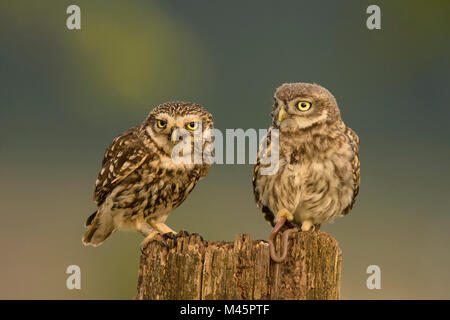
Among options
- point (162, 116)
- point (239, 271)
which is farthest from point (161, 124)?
point (239, 271)

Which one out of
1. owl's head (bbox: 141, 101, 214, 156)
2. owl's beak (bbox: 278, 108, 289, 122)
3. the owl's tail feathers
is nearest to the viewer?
owl's beak (bbox: 278, 108, 289, 122)

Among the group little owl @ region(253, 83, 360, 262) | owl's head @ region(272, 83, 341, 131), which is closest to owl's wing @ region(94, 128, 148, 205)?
little owl @ region(253, 83, 360, 262)

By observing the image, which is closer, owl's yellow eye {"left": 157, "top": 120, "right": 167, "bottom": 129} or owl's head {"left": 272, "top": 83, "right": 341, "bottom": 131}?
owl's head {"left": 272, "top": 83, "right": 341, "bottom": 131}

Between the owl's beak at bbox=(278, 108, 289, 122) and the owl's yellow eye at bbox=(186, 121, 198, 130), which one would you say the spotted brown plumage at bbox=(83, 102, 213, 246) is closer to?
the owl's yellow eye at bbox=(186, 121, 198, 130)

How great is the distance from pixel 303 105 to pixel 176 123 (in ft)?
2.31

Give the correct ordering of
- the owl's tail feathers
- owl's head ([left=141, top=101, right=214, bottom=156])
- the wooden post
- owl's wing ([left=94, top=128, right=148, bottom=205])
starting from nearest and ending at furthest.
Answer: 1. the wooden post
2. owl's head ([left=141, top=101, right=214, bottom=156])
3. owl's wing ([left=94, top=128, right=148, bottom=205])
4. the owl's tail feathers

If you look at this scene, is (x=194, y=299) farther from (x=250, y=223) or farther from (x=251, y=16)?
(x=251, y=16)

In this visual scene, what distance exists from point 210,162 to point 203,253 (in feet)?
3.94

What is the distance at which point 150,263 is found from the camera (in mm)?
3312

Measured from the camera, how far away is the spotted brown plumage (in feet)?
14.0

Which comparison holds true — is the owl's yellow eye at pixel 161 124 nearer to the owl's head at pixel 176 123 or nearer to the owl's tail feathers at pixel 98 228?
the owl's head at pixel 176 123

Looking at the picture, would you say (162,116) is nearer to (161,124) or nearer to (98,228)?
(161,124)

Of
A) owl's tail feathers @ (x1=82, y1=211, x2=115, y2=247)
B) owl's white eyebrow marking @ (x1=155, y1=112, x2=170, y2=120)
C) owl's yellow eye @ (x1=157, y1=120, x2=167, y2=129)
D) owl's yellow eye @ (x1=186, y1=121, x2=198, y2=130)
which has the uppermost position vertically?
owl's white eyebrow marking @ (x1=155, y1=112, x2=170, y2=120)

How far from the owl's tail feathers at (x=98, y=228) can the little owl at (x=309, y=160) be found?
0.96 meters
